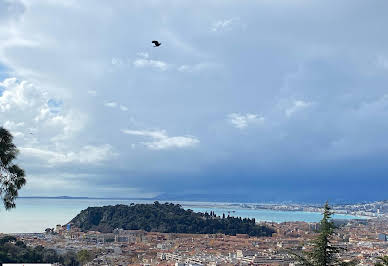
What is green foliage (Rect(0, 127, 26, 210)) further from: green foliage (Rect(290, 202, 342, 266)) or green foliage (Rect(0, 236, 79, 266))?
green foliage (Rect(0, 236, 79, 266))

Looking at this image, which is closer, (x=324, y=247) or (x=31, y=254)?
(x=324, y=247)

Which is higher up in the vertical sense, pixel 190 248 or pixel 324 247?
pixel 324 247

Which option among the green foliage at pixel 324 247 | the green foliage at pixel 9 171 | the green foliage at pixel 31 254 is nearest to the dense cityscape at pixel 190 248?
the green foliage at pixel 31 254

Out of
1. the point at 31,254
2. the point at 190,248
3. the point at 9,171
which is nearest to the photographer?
the point at 9,171

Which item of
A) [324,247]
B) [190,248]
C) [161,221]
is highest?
[324,247]

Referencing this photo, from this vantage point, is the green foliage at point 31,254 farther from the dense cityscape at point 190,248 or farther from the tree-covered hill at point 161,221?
the tree-covered hill at point 161,221

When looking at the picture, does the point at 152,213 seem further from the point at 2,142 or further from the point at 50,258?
the point at 2,142

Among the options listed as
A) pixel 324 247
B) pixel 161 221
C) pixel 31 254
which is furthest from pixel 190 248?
pixel 324 247

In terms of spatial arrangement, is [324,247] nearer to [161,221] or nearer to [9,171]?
[9,171]

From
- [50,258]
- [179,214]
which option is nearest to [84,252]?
[50,258]
